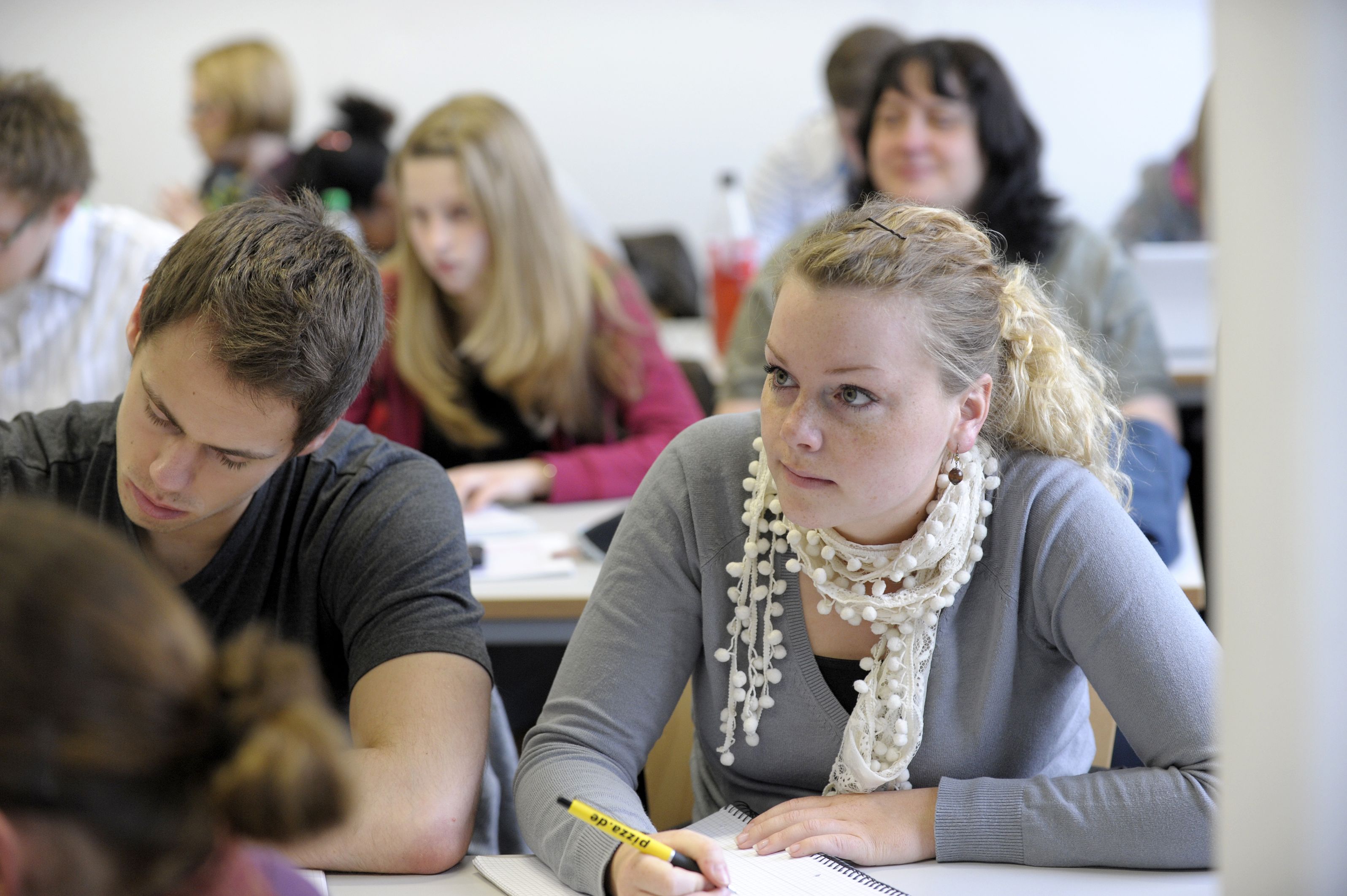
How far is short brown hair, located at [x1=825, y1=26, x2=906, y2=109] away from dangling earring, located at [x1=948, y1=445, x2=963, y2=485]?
2.29 metres

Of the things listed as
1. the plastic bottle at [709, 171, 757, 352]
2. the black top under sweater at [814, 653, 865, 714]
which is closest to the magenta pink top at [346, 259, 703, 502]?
the plastic bottle at [709, 171, 757, 352]

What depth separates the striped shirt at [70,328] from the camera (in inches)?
82.4

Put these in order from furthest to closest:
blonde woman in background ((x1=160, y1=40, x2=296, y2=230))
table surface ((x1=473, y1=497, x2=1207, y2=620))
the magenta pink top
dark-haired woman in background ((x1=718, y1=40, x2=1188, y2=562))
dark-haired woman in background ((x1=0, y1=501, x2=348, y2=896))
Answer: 1. blonde woman in background ((x1=160, y1=40, x2=296, y2=230))
2. dark-haired woman in background ((x1=718, y1=40, x2=1188, y2=562))
3. the magenta pink top
4. table surface ((x1=473, y1=497, x2=1207, y2=620))
5. dark-haired woman in background ((x1=0, y1=501, x2=348, y2=896))

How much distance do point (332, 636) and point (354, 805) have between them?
2.17ft

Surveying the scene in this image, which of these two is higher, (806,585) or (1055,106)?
(1055,106)

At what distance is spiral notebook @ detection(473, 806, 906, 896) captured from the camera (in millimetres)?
957

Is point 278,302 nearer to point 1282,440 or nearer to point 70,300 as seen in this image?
point 1282,440

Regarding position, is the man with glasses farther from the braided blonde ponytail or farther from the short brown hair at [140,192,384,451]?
the braided blonde ponytail

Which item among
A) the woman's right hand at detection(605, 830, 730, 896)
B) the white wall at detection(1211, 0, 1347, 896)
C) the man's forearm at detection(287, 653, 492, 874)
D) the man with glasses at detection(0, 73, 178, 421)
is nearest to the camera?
the white wall at detection(1211, 0, 1347, 896)

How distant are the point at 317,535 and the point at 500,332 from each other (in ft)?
3.61

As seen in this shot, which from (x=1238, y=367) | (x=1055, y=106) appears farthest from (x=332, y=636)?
(x=1055, y=106)

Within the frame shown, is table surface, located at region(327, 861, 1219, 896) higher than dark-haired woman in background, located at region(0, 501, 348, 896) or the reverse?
the reverse

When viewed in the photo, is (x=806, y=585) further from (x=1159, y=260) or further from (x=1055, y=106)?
(x=1055, y=106)

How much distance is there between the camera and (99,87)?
478 centimetres
